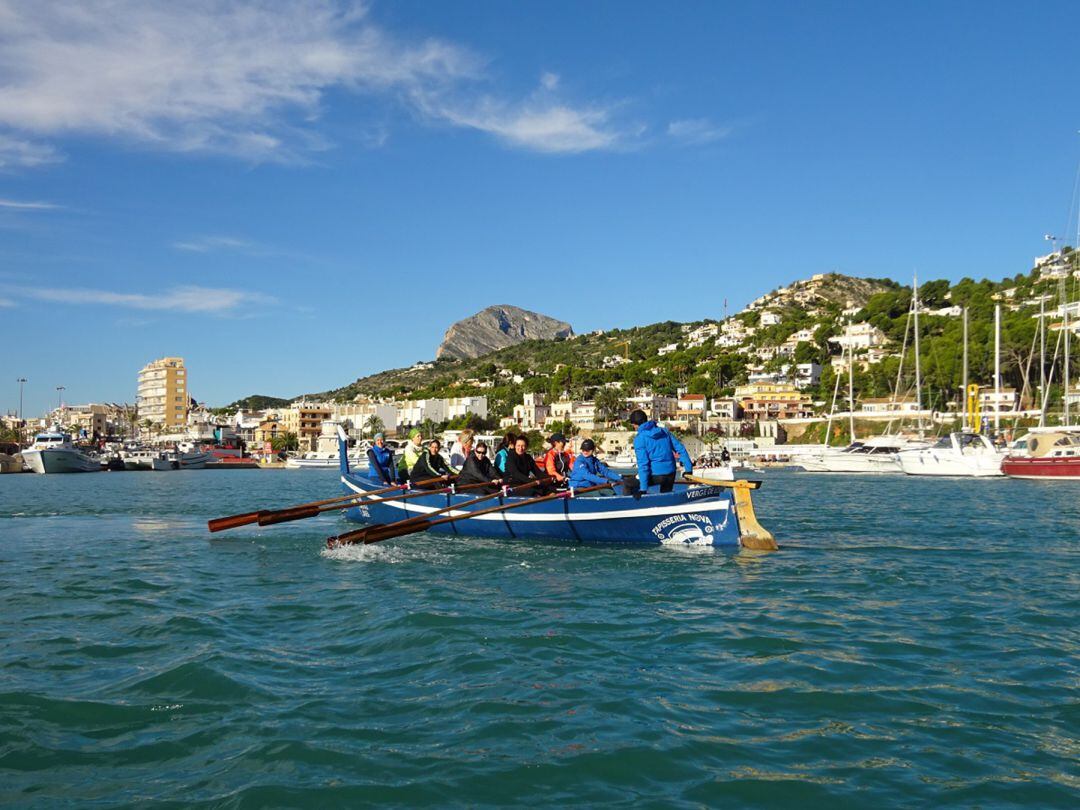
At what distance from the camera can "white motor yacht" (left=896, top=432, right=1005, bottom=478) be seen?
167 ft

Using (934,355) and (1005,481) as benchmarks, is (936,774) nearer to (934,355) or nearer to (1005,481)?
(1005,481)

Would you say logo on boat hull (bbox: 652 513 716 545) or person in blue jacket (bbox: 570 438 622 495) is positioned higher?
person in blue jacket (bbox: 570 438 622 495)

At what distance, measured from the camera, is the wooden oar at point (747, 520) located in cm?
1493

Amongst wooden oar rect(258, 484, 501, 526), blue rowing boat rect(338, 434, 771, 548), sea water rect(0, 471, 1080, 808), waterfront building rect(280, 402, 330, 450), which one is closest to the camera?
sea water rect(0, 471, 1080, 808)

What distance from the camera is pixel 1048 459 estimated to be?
46219 millimetres

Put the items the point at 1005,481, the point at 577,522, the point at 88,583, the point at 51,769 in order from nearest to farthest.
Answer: the point at 51,769
the point at 88,583
the point at 577,522
the point at 1005,481

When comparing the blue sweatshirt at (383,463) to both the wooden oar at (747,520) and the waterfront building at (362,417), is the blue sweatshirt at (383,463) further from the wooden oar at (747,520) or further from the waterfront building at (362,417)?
the waterfront building at (362,417)

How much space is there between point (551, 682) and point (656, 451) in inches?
341

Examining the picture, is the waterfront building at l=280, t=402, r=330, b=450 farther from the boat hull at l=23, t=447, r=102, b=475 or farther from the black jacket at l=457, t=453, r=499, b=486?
the black jacket at l=457, t=453, r=499, b=486

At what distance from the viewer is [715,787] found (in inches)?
213

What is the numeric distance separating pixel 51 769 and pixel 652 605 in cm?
678

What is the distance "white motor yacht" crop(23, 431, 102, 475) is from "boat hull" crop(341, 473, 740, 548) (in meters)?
87.4

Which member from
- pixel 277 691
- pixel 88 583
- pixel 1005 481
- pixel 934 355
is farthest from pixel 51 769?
pixel 934 355

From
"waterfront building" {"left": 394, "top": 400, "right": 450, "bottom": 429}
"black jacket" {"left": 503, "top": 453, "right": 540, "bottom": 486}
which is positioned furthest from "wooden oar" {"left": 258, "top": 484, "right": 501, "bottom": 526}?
"waterfront building" {"left": 394, "top": 400, "right": 450, "bottom": 429}
